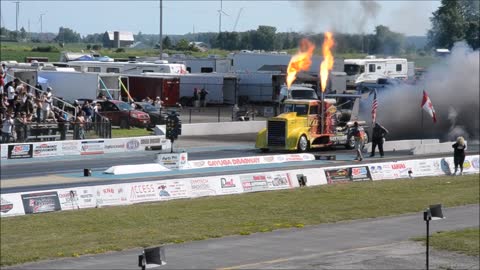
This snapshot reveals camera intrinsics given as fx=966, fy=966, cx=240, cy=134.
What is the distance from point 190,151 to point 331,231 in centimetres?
2008

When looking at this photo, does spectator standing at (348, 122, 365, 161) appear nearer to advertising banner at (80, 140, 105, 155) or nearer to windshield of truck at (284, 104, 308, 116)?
windshield of truck at (284, 104, 308, 116)

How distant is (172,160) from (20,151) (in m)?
6.95

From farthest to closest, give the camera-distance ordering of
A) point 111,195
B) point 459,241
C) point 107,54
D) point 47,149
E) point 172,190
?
point 107,54
point 47,149
point 172,190
point 111,195
point 459,241

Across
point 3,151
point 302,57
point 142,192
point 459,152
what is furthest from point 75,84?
point 142,192

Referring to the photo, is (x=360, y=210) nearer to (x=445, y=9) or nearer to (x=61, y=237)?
(x=61, y=237)

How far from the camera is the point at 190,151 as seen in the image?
45969 millimetres

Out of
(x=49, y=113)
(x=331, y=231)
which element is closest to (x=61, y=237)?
(x=331, y=231)

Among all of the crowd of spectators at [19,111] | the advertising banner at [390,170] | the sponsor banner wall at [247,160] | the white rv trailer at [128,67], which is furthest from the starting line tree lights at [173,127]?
the white rv trailer at [128,67]

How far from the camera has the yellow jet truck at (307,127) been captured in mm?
45406

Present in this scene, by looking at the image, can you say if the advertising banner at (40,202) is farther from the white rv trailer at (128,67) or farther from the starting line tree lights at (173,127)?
the white rv trailer at (128,67)

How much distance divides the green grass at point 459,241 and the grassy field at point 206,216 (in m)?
3.40

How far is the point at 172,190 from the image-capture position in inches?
1213

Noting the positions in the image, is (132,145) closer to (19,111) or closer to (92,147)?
(92,147)

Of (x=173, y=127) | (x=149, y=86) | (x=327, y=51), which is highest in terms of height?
(x=327, y=51)
